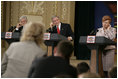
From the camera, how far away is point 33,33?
9.80 ft

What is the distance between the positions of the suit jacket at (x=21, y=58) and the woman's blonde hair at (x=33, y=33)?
72 mm

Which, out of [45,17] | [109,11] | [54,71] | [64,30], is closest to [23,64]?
[54,71]

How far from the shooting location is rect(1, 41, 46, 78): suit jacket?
2.90 metres

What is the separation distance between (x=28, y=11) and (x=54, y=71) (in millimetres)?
6570

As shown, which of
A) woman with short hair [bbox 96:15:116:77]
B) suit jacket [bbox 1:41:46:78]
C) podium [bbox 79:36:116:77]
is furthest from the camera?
woman with short hair [bbox 96:15:116:77]

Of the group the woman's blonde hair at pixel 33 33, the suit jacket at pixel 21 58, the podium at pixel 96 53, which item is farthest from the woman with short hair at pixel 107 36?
the suit jacket at pixel 21 58

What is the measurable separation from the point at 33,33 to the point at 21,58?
28 cm

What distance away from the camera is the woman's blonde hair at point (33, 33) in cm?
297

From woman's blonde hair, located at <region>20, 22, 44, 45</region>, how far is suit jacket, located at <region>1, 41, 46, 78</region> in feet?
0.24

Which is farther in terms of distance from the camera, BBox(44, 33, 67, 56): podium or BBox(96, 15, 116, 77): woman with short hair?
BBox(96, 15, 116, 77): woman with short hair

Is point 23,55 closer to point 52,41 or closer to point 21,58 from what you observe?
point 21,58

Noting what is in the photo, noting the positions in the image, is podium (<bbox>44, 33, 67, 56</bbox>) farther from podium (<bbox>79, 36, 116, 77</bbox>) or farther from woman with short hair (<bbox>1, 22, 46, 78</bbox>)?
woman with short hair (<bbox>1, 22, 46, 78</bbox>)

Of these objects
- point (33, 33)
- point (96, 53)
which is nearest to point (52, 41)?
point (96, 53)

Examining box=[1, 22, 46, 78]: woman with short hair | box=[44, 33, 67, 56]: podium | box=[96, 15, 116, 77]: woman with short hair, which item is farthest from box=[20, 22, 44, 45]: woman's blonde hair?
box=[96, 15, 116, 77]: woman with short hair
